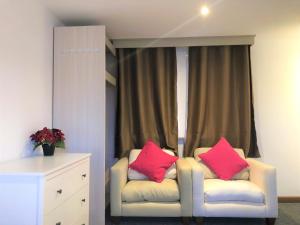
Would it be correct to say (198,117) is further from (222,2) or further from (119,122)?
(222,2)

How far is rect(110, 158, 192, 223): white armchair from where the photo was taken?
2.87 m

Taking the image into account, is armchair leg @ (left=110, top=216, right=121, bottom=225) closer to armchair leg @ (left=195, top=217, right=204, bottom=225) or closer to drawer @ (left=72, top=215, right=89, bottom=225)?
drawer @ (left=72, top=215, right=89, bottom=225)

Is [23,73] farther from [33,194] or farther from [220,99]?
[220,99]

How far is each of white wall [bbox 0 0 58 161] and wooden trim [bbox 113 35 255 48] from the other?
1117 mm

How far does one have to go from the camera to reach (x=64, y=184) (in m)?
1.92

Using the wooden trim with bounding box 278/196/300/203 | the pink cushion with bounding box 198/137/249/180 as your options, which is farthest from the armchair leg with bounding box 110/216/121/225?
the wooden trim with bounding box 278/196/300/203

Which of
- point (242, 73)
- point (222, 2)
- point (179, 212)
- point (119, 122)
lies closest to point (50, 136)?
point (119, 122)

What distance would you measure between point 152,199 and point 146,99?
4.71ft

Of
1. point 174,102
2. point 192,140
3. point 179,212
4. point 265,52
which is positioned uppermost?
point 265,52

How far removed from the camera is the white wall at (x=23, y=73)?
81.2 inches

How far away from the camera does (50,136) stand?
7.97 feet

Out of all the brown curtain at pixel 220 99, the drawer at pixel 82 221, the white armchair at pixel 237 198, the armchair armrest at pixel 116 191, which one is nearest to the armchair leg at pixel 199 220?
the white armchair at pixel 237 198

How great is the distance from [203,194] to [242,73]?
1815mm

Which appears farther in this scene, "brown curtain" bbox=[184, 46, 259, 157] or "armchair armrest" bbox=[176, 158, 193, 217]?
"brown curtain" bbox=[184, 46, 259, 157]
